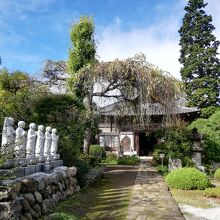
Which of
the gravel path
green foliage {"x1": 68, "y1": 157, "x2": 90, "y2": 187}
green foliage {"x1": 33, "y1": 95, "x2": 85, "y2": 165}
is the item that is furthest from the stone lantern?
the gravel path

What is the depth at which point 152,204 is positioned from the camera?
8070 mm

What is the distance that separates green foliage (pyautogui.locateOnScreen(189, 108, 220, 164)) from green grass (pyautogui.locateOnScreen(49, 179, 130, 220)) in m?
10.7

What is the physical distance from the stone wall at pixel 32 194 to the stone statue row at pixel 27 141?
1.85ft

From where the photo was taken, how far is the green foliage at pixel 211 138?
65.5 ft

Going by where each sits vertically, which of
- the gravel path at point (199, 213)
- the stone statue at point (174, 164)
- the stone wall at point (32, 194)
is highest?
the stone statue at point (174, 164)

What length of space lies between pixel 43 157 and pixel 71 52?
966 cm

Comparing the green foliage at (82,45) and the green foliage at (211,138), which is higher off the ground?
the green foliage at (82,45)

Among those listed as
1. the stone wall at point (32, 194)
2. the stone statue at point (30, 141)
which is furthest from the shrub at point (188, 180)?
the stone statue at point (30, 141)

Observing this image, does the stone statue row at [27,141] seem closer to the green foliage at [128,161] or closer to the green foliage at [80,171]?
the green foliage at [80,171]

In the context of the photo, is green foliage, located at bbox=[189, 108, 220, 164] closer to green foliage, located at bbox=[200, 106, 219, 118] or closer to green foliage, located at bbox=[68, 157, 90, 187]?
green foliage, located at bbox=[200, 106, 219, 118]

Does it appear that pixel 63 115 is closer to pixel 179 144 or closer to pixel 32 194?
pixel 179 144

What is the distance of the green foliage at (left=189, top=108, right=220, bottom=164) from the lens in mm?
19969

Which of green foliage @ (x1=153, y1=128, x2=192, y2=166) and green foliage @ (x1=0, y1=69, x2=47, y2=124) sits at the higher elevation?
green foliage @ (x1=0, y1=69, x2=47, y2=124)

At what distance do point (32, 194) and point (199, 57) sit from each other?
24454mm
